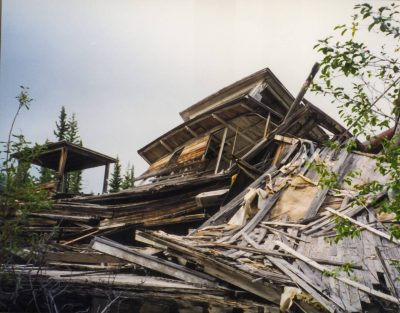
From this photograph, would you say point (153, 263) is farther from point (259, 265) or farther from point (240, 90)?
point (240, 90)

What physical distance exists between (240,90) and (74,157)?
27.1ft

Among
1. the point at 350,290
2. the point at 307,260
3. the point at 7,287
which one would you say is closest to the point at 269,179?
the point at 307,260

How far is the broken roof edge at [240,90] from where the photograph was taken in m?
15.4

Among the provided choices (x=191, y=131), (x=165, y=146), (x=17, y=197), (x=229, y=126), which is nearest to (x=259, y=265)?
(x=17, y=197)

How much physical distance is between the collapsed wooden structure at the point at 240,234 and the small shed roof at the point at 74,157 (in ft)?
11.4

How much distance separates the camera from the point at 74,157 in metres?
18.3

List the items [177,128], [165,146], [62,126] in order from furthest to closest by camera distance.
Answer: [62,126] → [165,146] → [177,128]

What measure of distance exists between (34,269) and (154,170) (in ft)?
42.3

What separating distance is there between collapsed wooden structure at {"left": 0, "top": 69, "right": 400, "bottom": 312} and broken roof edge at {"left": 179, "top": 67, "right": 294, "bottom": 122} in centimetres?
6

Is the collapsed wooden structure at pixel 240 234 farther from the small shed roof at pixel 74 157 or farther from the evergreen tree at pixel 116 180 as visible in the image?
the evergreen tree at pixel 116 180

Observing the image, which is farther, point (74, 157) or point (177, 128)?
point (74, 157)

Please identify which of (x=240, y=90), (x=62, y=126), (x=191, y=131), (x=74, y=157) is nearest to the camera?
(x=191, y=131)

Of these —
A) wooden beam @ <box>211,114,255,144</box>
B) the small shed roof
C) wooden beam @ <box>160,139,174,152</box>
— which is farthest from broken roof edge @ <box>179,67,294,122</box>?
the small shed roof

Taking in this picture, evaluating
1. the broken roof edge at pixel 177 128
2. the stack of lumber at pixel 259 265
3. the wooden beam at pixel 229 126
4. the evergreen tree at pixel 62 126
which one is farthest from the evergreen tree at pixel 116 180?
the stack of lumber at pixel 259 265
